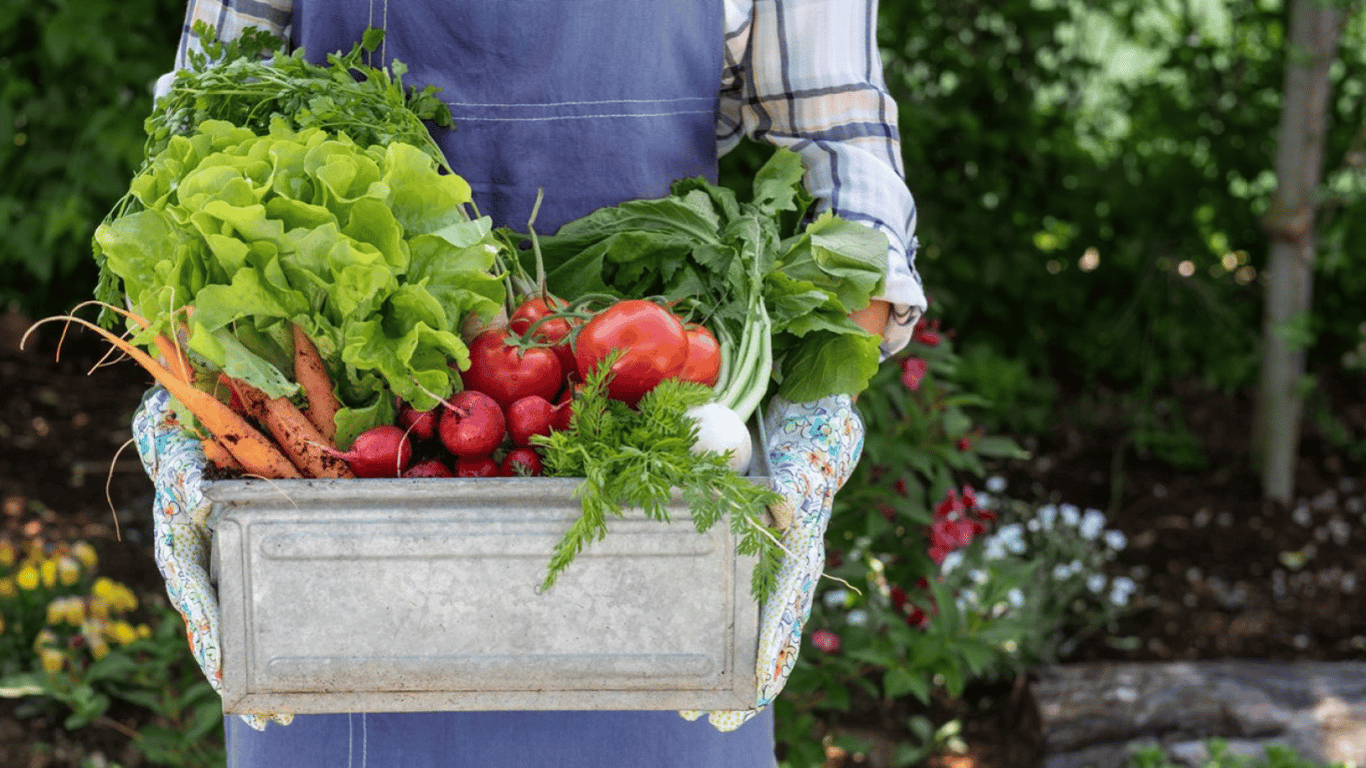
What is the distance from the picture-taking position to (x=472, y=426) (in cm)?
117

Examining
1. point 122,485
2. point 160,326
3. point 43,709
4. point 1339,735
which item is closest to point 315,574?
point 160,326

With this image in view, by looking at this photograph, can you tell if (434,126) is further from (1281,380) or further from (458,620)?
(1281,380)

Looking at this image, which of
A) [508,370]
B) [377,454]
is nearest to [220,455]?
[377,454]

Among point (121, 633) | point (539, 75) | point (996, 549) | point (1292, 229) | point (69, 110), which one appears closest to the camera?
point (539, 75)

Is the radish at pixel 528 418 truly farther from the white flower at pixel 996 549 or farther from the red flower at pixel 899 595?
the white flower at pixel 996 549

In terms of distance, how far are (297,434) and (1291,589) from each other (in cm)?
327

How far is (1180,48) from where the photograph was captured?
4168mm

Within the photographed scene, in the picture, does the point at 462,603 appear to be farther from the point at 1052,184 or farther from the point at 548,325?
the point at 1052,184

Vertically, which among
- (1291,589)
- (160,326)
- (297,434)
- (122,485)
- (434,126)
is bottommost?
(1291,589)

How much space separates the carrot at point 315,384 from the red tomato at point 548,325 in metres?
0.19

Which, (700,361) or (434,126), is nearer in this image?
(700,361)

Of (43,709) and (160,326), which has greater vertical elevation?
(160,326)

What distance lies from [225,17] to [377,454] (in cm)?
63

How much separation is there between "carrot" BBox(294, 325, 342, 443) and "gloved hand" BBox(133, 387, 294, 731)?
108 millimetres
